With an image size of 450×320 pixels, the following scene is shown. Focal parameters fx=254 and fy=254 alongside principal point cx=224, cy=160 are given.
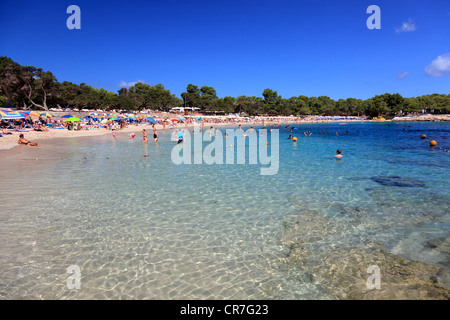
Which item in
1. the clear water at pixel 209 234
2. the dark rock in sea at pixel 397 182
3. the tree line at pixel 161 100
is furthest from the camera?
the tree line at pixel 161 100

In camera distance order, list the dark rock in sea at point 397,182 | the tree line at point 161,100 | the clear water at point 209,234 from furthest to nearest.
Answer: the tree line at point 161,100
the dark rock in sea at point 397,182
the clear water at point 209,234

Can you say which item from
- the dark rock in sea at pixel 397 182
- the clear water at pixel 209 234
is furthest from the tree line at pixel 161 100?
the dark rock in sea at pixel 397 182

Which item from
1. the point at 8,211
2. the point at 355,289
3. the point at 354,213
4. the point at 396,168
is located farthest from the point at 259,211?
the point at 396,168

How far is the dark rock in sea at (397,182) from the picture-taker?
38.4 ft

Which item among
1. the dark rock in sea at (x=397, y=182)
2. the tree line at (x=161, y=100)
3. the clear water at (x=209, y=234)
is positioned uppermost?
the tree line at (x=161, y=100)

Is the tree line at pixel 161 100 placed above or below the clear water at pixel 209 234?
above

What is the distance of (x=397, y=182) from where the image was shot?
12.3m

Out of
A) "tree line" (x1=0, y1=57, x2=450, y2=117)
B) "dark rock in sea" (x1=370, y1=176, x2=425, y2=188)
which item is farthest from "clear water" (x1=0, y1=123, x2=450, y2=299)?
"tree line" (x1=0, y1=57, x2=450, y2=117)

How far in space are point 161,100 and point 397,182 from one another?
9786 centimetres

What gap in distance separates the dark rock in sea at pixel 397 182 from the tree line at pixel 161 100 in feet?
237

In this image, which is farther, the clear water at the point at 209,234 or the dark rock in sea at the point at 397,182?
the dark rock in sea at the point at 397,182

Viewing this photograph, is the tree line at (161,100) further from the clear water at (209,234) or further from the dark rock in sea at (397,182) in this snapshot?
the dark rock in sea at (397,182)
